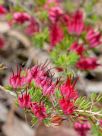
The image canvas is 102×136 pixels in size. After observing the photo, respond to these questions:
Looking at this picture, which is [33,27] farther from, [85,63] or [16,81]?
[16,81]

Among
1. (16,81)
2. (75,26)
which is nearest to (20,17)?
(75,26)

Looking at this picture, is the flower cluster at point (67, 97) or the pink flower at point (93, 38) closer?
the flower cluster at point (67, 97)

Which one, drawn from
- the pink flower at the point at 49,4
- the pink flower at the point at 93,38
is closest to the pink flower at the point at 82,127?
the pink flower at the point at 93,38

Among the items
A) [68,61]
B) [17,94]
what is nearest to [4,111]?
[68,61]

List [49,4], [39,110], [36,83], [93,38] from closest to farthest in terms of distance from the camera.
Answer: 1. [39,110]
2. [36,83]
3. [93,38]
4. [49,4]

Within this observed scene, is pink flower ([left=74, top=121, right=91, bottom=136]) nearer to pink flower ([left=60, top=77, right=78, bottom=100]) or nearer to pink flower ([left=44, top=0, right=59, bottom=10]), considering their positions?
pink flower ([left=60, top=77, right=78, bottom=100])

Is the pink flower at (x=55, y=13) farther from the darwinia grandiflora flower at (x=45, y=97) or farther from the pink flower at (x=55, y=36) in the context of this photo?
the darwinia grandiflora flower at (x=45, y=97)
